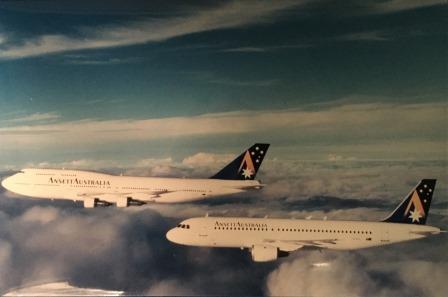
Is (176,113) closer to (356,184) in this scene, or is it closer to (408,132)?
(356,184)

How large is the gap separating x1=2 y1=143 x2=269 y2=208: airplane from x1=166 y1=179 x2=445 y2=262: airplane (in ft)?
0.86

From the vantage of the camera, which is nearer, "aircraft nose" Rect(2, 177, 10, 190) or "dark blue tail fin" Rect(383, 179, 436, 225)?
"dark blue tail fin" Rect(383, 179, 436, 225)

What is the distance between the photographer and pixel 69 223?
14.3ft

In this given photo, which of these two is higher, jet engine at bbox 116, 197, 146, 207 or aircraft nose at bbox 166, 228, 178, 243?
jet engine at bbox 116, 197, 146, 207

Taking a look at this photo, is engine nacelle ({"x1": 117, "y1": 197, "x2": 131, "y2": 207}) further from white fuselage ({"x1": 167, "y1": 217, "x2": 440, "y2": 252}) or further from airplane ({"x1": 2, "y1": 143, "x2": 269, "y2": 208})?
white fuselage ({"x1": 167, "y1": 217, "x2": 440, "y2": 252})

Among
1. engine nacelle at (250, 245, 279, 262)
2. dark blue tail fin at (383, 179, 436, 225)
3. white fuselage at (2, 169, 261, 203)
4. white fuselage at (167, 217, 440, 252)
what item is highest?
white fuselage at (2, 169, 261, 203)

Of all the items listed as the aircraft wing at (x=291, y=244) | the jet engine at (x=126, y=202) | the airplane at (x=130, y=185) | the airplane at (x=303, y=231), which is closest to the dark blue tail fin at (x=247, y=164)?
the airplane at (x=130, y=185)

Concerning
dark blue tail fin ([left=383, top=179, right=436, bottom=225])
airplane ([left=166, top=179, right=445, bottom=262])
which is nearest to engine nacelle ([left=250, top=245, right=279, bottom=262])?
airplane ([left=166, top=179, right=445, bottom=262])

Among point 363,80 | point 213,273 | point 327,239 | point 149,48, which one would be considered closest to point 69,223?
point 213,273

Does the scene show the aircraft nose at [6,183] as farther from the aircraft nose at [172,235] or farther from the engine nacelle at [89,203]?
the aircraft nose at [172,235]

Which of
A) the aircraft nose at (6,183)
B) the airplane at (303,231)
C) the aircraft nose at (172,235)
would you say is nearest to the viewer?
the airplane at (303,231)

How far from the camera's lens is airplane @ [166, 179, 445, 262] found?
4.13 metres

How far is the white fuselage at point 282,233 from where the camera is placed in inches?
164

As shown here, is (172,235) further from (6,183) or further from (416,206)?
(416,206)
